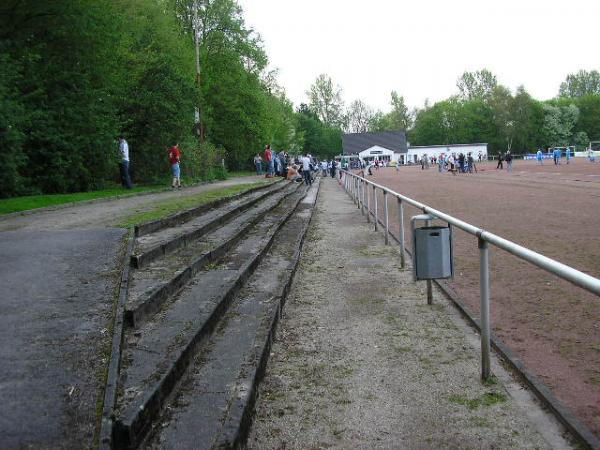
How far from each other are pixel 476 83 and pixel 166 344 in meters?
130

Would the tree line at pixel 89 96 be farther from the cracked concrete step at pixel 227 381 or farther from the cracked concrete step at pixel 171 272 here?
the cracked concrete step at pixel 227 381

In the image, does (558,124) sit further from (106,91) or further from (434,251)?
(434,251)

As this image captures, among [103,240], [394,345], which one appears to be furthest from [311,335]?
[103,240]

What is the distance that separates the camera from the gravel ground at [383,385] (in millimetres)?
3416

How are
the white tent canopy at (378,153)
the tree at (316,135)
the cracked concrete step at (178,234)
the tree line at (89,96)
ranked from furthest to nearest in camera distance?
the white tent canopy at (378,153) → the tree at (316,135) → the tree line at (89,96) → the cracked concrete step at (178,234)

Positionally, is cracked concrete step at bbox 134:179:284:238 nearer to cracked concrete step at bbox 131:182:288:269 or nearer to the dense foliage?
cracked concrete step at bbox 131:182:288:269

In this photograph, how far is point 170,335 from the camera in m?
4.62

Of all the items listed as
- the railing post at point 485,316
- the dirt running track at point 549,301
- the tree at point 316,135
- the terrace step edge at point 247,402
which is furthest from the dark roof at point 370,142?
the railing post at point 485,316

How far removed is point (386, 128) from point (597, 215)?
4921 inches

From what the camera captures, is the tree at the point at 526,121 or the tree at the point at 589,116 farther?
the tree at the point at 589,116

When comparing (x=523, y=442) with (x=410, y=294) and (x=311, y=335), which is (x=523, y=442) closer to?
(x=311, y=335)

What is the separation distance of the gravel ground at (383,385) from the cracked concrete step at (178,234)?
183cm

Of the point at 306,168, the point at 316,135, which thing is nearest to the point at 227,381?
the point at 306,168

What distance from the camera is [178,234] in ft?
29.5
